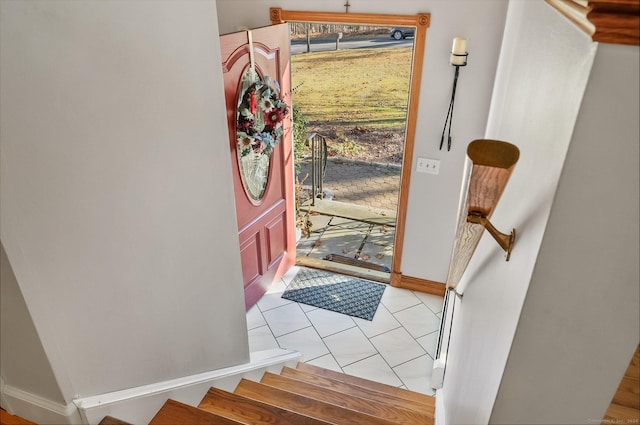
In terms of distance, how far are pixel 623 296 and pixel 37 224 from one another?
1.33 metres

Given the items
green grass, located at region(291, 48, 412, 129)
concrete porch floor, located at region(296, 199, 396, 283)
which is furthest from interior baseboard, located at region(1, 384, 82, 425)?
green grass, located at region(291, 48, 412, 129)

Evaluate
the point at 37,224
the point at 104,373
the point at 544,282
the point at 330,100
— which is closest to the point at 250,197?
the point at 104,373

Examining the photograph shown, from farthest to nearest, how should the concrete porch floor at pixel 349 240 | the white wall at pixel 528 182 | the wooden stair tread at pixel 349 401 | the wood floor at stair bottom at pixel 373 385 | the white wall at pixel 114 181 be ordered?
the concrete porch floor at pixel 349 240, the wood floor at stair bottom at pixel 373 385, the wooden stair tread at pixel 349 401, the white wall at pixel 114 181, the white wall at pixel 528 182

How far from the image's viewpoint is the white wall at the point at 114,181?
1077 millimetres

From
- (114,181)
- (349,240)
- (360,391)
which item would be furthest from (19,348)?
(349,240)

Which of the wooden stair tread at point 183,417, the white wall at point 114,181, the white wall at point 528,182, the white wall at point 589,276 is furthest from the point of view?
the wooden stair tread at point 183,417

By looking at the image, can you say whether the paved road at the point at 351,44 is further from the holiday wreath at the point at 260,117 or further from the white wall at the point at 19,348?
the white wall at the point at 19,348

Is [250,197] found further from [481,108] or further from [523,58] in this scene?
[523,58]

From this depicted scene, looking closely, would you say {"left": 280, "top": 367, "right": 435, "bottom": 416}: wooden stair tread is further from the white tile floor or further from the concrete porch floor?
the concrete porch floor

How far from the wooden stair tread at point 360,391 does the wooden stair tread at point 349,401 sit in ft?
0.24

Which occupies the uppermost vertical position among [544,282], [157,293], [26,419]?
[544,282]

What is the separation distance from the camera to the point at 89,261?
1314 millimetres

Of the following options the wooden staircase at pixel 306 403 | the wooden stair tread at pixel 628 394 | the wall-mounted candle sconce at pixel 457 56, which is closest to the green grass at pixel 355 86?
the wall-mounted candle sconce at pixel 457 56

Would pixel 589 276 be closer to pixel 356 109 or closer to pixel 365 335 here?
pixel 365 335
